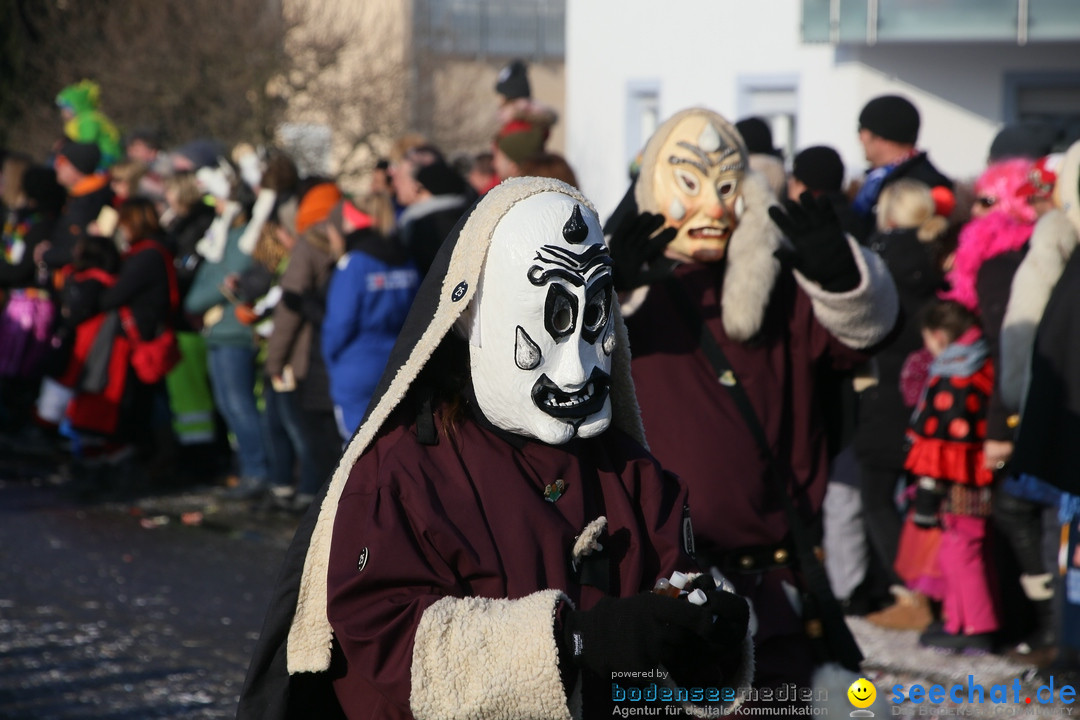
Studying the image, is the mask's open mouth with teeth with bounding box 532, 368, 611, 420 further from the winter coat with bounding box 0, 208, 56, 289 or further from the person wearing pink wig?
the winter coat with bounding box 0, 208, 56, 289

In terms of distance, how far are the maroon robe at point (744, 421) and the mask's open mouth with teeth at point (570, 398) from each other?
49.9 inches

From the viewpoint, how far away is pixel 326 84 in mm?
14805

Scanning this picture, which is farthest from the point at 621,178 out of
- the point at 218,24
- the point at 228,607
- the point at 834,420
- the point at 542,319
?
the point at 542,319

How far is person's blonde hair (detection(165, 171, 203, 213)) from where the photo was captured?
9.73 meters

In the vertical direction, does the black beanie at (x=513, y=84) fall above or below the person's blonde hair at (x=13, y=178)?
above

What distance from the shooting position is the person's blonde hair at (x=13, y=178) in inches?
468

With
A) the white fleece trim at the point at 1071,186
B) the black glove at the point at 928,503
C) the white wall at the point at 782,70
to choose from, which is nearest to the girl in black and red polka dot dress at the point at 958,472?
the black glove at the point at 928,503

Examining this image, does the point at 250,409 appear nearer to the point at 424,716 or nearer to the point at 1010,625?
the point at 1010,625

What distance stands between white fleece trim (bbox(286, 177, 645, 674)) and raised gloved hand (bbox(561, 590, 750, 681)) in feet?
1.60

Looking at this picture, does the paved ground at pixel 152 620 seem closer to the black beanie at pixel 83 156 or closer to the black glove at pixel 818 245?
the black glove at pixel 818 245

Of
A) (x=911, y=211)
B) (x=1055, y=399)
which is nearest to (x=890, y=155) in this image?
(x=911, y=211)

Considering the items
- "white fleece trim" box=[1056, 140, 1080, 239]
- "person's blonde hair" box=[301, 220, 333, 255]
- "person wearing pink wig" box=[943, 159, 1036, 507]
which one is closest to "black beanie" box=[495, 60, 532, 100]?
"person's blonde hair" box=[301, 220, 333, 255]

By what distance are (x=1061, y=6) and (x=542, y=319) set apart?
36.2ft

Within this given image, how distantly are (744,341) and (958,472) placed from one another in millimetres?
2275
